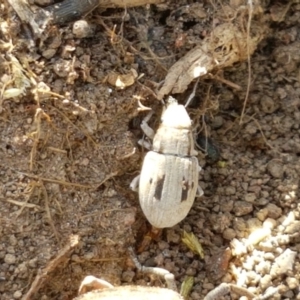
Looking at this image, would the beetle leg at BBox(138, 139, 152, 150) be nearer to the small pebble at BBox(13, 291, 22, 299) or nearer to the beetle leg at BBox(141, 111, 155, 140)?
the beetle leg at BBox(141, 111, 155, 140)

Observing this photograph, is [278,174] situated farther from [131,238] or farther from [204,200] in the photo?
[131,238]

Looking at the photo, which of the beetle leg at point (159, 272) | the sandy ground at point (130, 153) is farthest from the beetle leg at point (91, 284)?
the beetle leg at point (159, 272)

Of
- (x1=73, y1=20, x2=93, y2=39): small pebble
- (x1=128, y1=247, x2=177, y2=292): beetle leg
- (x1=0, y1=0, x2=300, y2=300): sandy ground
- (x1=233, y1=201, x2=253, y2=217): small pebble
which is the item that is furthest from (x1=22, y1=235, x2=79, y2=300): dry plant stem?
(x1=73, y1=20, x2=93, y2=39): small pebble

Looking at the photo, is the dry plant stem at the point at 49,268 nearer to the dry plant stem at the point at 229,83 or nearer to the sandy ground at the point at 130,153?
the sandy ground at the point at 130,153

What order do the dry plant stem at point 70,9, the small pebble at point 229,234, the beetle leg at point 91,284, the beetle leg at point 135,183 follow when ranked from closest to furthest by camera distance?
the beetle leg at point 91,284, the dry plant stem at point 70,9, the beetle leg at point 135,183, the small pebble at point 229,234

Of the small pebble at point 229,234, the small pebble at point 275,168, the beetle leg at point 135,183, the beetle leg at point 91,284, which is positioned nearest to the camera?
the beetle leg at point 91,284

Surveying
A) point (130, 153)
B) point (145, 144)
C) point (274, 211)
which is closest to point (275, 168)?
point (274, 211)

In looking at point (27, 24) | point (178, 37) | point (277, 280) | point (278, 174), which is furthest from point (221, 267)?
point (27, 24)
